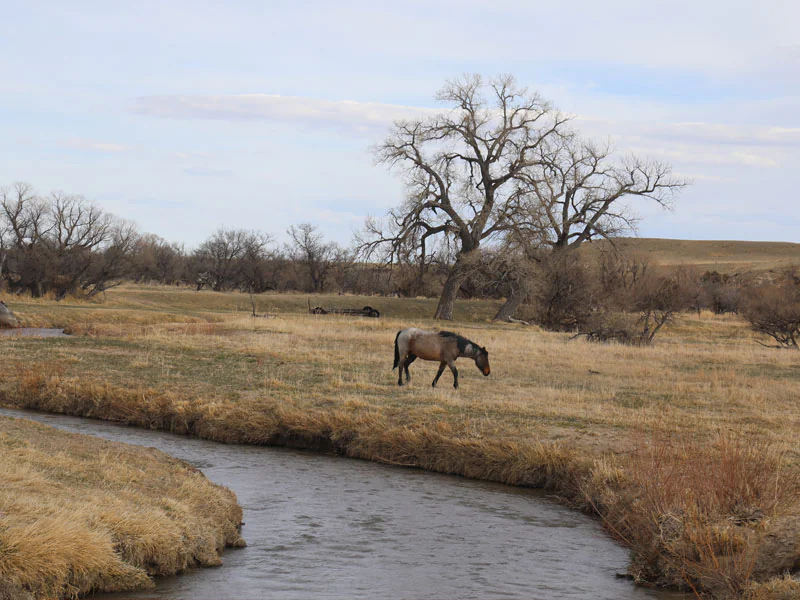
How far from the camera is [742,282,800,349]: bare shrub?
3903cm

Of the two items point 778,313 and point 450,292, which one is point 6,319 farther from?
point 778,313

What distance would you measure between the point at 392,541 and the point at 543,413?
7.30m

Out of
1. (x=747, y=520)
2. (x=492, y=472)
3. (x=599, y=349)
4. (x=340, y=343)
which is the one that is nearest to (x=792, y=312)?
(x=599, y=349)

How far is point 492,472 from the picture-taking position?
14312 mm

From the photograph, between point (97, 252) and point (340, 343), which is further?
point (97, 252)

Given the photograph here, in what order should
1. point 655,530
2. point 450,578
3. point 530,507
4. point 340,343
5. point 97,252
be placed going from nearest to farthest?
point 450,578, point 655,530, point 530,507, point 340,343, point 97,252

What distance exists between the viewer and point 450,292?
179 ft

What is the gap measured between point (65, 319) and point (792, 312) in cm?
3411

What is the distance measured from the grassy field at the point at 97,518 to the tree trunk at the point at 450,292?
4173 centimetres

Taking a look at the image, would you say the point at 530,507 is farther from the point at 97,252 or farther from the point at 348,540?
the point at 97,252

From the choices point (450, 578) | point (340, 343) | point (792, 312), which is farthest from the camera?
point (792, 312)

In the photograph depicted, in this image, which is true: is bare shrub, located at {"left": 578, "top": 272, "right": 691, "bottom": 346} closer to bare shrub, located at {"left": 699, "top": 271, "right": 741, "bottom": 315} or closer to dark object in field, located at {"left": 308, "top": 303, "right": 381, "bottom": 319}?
dark object in field, located at {"left": 308, "top": 303, "right": 381, "bottom": 319}

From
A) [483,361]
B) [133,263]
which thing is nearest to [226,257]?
[133,263]

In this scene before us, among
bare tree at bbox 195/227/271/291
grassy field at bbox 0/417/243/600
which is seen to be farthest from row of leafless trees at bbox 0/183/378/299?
grassy field at bbox 0/417/243/600
